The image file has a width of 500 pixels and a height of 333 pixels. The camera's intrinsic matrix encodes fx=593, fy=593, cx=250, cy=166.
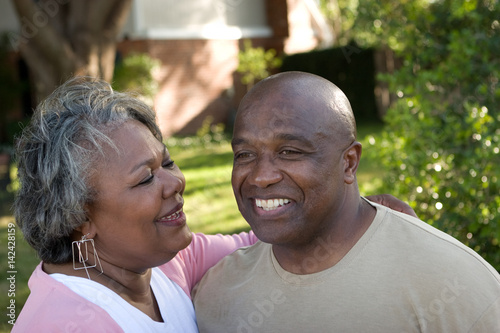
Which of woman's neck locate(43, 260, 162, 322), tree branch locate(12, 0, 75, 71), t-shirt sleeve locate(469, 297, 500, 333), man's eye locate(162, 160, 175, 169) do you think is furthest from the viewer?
tree branch locate(12, 0, 75, 71)

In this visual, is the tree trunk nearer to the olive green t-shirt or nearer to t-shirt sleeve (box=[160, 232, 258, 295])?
t-shirt sleeve (box=[160, 232, 258, 295])

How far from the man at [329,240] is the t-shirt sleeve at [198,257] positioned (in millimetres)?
540

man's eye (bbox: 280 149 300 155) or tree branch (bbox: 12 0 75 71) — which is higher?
man's eye (bbox: 280 149 300 155)

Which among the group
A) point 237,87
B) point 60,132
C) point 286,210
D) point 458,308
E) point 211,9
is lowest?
point 237,87

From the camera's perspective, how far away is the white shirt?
226cm

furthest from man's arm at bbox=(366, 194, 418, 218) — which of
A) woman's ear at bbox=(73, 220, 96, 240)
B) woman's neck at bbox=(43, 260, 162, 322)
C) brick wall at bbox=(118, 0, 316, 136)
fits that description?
brick wall at bbox=(118, 0, 316, 136)

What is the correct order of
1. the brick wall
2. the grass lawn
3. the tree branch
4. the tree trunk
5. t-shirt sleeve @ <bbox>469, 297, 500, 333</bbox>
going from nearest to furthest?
t-shirt sleeve @ <bbox>469, 297, 500, 333</bbox>
the grass lawn
the tree branch
the tree trunk
the brick wall

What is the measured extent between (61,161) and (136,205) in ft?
1.09

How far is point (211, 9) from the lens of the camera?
59.7ft

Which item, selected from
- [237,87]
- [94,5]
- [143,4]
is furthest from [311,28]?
[94,5]

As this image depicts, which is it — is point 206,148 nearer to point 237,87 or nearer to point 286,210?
point 237,87

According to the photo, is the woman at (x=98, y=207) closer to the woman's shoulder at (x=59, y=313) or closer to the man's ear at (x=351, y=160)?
the woman's shoulder at (x=59, y=313)

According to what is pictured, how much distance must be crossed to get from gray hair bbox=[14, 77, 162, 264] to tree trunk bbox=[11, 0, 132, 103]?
552 centimetres

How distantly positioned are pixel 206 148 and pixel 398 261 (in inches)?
473
